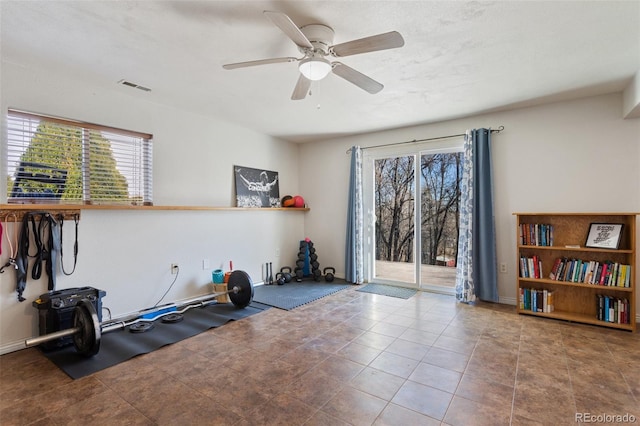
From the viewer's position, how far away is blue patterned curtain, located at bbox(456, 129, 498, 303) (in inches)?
157

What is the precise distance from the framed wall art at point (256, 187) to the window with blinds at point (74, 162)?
133 centimetres

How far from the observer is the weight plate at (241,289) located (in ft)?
12.2

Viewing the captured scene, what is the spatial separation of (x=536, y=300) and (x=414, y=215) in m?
1.89

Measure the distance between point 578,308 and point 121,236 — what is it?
526 centimetres

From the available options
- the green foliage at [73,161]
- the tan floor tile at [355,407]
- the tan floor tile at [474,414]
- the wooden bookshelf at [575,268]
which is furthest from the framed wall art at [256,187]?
the tan floor tile at [474,414]

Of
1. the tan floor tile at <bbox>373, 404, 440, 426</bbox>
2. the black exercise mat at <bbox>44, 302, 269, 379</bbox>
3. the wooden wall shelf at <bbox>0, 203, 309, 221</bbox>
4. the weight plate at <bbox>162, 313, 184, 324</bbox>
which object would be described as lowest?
the tan floor tile at <bbox>373, 404, 440, 426</bbox>

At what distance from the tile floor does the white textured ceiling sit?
254cm

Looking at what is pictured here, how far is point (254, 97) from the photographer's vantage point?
349cm

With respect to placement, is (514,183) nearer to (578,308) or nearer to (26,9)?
(578,308)

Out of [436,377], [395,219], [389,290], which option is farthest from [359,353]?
[395,219]

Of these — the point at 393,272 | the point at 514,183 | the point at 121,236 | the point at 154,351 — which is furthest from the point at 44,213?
the point at 514,183

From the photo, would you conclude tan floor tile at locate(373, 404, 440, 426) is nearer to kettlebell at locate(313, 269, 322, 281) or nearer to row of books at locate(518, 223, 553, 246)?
row of books at locate(518, 223, 553, 246)

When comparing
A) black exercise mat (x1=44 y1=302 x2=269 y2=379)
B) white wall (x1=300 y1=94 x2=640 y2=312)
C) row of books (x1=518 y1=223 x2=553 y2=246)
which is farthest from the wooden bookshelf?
black exercise mat (x1=44 y1=302 x2=269 y2=379)

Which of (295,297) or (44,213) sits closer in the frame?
(44,213)
